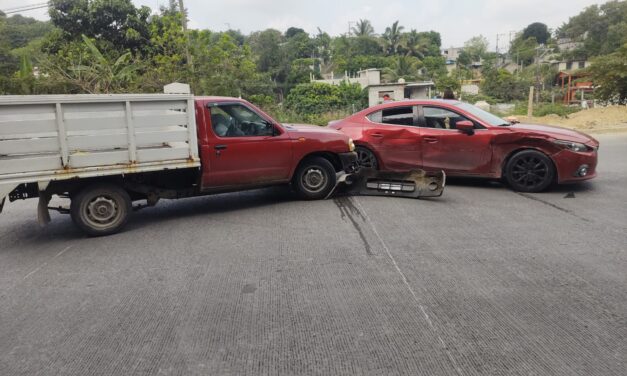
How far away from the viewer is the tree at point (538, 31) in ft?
411

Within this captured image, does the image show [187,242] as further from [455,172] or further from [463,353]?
[455,172]

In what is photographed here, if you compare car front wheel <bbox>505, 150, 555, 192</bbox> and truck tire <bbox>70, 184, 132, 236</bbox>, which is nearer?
truck tire <bbox>70, 184, 132, 236</bbox>

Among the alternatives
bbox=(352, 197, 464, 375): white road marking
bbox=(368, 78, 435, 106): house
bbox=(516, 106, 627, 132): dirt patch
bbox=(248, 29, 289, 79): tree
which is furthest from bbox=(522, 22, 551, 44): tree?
bbox=(352, 197, 464, 375): white road marking

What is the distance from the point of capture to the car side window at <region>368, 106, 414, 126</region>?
8.96 meters

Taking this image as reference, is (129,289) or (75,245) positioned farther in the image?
(75,245)

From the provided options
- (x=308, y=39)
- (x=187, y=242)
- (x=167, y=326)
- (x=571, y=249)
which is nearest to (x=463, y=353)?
(x=167, y=326)

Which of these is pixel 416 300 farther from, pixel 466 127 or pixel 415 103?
pixel 415 103

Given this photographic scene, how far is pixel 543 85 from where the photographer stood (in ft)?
211

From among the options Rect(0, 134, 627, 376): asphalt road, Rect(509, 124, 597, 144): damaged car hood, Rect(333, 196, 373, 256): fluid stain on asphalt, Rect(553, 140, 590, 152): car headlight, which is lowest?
Rect(0, 134, 627, 376): asphalt road

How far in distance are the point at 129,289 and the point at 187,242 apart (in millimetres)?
1443

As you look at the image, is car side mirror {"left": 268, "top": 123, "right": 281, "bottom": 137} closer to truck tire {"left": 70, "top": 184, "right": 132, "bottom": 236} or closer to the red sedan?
the red sedan

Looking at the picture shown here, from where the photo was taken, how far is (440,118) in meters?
8.72

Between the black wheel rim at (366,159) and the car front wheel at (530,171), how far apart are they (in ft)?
7.49

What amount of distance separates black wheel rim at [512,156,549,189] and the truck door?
378 cm
